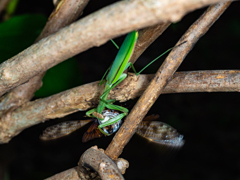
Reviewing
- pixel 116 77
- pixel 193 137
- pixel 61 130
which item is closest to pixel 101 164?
pixel 116 77

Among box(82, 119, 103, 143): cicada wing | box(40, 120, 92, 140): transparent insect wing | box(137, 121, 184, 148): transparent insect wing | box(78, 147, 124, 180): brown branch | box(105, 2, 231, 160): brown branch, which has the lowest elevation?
box(137, 121, 184, 148): transparent insect wing

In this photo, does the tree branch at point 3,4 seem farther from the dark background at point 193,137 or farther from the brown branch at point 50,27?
the brown branch at point 50,27

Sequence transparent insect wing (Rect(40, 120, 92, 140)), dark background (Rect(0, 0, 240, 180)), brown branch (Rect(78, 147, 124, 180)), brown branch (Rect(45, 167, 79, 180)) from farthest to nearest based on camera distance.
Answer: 1. dark background (Rect(0, 0, 240, 180))
2. transparent insect wing (Rect(40, 120, 92, 140))
3. brown branch (Rect(45, 167, 79, 180))
4. brown branch (Rect(78, 147, 124, 180))

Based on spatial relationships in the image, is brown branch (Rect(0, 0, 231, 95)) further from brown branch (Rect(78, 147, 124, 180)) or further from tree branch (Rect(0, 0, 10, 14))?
tree branch (Rect(0, 0, 10, 14))

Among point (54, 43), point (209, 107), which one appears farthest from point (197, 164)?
point (54, 43)

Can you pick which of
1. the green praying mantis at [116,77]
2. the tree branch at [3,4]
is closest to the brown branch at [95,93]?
the green praying mantis at [116,77]

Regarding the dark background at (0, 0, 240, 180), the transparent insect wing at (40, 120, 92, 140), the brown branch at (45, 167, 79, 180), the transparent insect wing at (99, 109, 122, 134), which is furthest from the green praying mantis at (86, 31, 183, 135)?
the dark background at (0, 0, 240, 180)

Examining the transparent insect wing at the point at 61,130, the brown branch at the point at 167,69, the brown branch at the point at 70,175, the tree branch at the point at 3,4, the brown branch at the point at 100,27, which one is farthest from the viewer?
the tree branch at the point at 3,4
